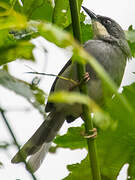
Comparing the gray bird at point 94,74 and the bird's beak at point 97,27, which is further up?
the bird's beak at point 97,27

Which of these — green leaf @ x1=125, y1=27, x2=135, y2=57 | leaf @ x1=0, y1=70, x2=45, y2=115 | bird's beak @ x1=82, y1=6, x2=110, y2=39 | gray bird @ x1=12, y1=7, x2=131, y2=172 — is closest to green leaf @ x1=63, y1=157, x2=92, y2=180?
green leaf @ x1=125, y1=27, x2=135, y2=57

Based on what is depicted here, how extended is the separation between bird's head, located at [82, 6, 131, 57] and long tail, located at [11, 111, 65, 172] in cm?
68

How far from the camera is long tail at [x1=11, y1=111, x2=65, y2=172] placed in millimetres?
A: 1981

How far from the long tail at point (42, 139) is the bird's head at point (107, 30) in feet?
2.23

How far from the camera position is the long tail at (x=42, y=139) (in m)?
1.98

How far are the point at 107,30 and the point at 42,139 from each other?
44.2 inches

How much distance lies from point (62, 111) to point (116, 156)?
1.55 metres

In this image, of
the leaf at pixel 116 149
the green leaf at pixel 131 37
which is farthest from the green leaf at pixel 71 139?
the green leaf at pixel 131 37

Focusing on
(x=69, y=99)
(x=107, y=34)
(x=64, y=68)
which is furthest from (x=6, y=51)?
(x=107, y=34)

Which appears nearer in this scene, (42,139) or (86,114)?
(86,114)

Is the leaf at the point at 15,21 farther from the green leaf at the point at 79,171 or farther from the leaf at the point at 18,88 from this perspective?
the green leaf at the point at 79,171

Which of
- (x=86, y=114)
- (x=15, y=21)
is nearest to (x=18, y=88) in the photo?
(x=15, y=21)

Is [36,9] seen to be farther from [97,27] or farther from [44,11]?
[97,27]

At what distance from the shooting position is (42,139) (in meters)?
2.38
